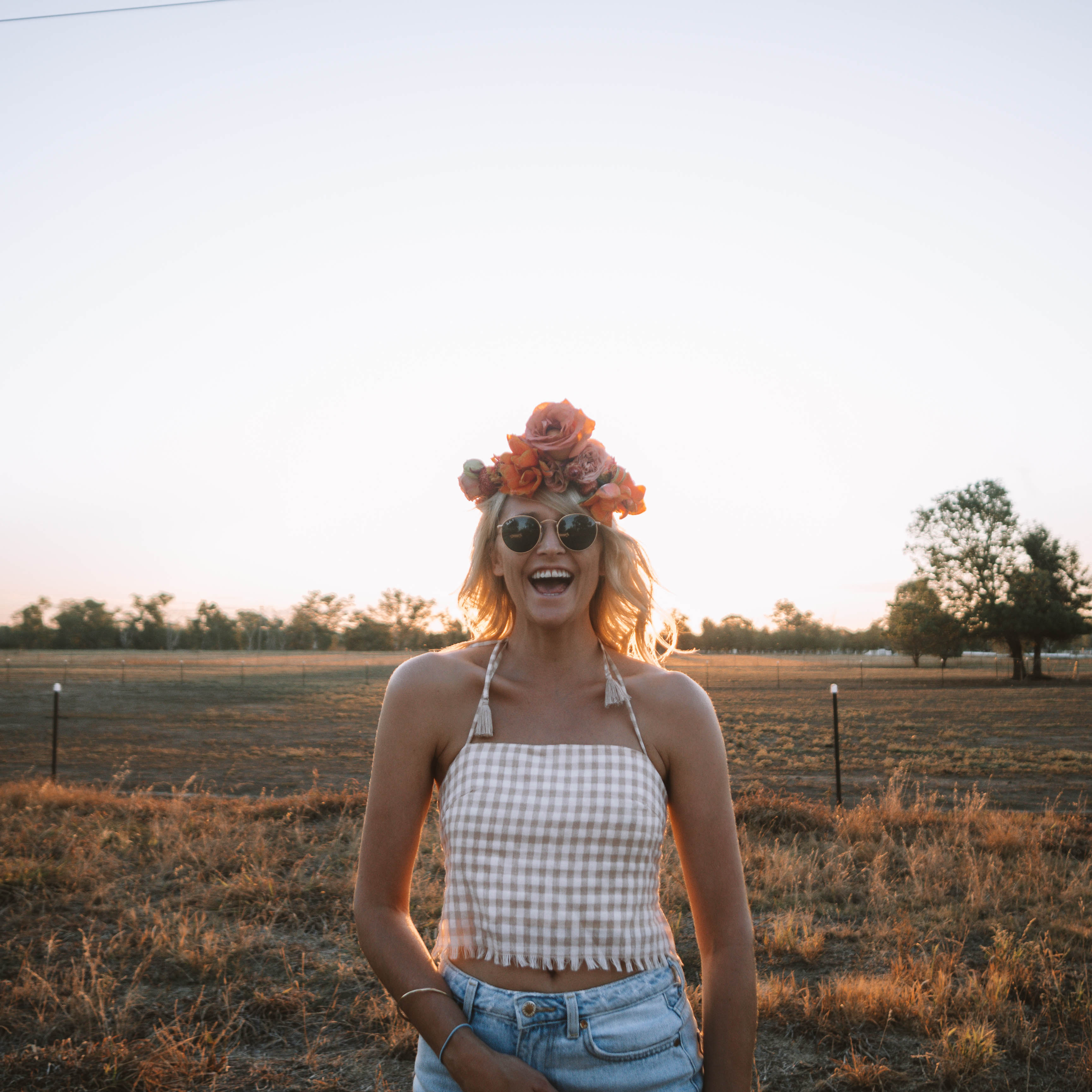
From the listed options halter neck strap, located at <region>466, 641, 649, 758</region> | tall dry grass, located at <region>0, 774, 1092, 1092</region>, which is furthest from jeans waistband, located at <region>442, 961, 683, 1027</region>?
tall dry grass, located at <region>0, 774, 1092, 1092</region>

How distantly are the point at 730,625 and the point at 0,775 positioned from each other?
5298cm

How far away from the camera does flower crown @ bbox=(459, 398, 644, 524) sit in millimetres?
1809

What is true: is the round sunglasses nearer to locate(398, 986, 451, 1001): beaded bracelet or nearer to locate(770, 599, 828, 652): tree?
locate(398, 986, 451, 1001): beaded bracelet

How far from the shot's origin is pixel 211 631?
70.3m

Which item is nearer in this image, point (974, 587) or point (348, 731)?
point (348, 731)

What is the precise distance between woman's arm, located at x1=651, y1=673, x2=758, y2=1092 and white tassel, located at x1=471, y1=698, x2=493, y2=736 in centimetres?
39

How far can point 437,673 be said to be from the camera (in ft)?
5.47

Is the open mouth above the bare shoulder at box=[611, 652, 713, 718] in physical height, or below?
above

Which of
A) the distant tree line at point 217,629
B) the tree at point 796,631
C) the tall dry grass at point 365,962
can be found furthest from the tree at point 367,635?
the tall dry grass at point 365,962

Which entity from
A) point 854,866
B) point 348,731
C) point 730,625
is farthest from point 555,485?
point 730,625

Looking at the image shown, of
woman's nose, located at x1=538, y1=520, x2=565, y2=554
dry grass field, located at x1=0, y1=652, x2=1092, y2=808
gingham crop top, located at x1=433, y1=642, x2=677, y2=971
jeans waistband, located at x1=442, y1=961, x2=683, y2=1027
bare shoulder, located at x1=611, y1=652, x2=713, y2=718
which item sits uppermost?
woman's nose, located at x1=538, y1=520, x2=565, y2=554

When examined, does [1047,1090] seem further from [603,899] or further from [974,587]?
[974,587]

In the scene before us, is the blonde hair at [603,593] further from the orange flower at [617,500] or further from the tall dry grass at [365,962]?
the tall dry grass at [365,962]

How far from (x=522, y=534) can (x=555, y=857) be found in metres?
→ 0.71
